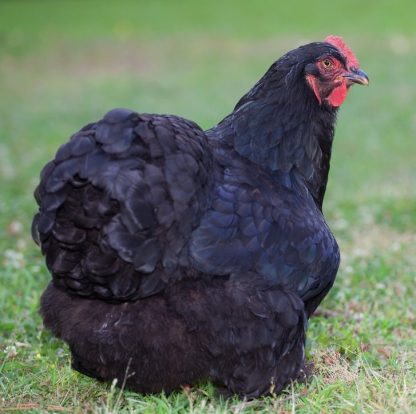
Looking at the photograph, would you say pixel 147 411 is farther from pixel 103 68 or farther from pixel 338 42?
pixel 103 68

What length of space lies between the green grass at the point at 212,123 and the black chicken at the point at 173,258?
0.80 ft

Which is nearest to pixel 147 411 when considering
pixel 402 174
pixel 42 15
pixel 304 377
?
pixel 304 377

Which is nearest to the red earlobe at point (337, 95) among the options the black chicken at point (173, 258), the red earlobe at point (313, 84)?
the red earlobe at point (313, 84)

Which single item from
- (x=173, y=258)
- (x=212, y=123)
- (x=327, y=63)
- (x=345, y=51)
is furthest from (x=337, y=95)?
(x=212, y=123)

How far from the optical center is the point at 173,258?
9.78 ft

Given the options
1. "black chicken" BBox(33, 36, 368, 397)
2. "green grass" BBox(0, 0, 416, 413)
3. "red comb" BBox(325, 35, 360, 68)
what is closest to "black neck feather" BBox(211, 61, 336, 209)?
"black chicken" BBox(33, 36, 368, 397)

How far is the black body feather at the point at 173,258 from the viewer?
9.45 ft

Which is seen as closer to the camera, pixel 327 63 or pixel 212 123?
pixel 327 63

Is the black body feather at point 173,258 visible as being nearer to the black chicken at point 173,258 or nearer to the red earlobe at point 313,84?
the black chicken at point 173,258

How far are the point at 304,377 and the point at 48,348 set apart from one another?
153 centimetres

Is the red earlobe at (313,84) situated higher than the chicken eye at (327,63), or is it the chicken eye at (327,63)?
the chicken eye at (327,63)

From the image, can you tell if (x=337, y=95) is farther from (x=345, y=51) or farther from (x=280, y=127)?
(x=280, y=127)

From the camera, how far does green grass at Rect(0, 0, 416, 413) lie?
3.29 meters

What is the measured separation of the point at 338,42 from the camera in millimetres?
3887
